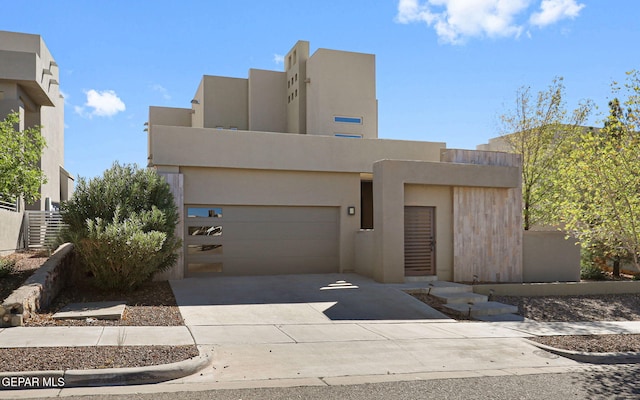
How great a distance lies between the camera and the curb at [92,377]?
571 centimetres

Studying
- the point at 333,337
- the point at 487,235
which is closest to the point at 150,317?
the point at 333,337

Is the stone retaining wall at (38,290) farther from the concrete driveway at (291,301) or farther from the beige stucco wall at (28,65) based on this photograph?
the beige stucco wall at (28,65)

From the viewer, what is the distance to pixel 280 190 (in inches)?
617

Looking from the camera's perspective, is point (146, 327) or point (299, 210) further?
point (299, 210)

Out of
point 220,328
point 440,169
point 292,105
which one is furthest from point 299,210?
point 292,105

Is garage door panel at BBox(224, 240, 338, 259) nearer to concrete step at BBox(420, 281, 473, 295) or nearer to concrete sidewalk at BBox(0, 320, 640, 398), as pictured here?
concrete step at BBox(420, 281, 473, 295)

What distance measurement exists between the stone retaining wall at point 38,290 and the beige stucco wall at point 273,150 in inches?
143

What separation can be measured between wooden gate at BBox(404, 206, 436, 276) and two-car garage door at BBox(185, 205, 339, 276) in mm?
2404

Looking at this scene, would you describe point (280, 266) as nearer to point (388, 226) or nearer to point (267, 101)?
point (388, 226)

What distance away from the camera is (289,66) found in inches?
955

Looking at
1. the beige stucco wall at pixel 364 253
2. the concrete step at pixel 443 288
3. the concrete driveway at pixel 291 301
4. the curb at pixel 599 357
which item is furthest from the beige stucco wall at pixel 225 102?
the curb at pixel 599 357

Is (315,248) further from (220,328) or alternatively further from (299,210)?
(220,328)

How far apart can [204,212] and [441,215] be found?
6.83m

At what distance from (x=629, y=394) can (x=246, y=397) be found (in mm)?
4625
